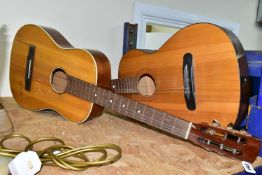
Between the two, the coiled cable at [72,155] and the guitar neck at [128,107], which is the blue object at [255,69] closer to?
the guitar neck at [128,107]

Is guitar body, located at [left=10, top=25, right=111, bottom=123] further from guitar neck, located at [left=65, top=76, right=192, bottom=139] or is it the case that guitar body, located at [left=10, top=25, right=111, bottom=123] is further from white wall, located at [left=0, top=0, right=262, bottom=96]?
white wall, located at [left=0, top=0, right=262, bottom=96]

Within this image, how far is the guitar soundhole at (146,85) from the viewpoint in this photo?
2.83 ft

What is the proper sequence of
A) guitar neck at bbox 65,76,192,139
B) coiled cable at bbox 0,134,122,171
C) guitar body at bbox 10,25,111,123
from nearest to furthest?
coiled cable at bbox 0,134,122,171, guitar neck at bbox 65,76,192,139, guitar body at bbox 10,25,111,123

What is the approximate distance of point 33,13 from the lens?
1.14m

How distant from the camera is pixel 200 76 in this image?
0.69 meters

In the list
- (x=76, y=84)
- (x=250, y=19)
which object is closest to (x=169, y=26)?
(x=250, y=19)

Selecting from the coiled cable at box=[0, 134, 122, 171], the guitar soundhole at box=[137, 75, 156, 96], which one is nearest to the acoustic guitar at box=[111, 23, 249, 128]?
the guitar soundhole at box=[137, 75, 156, 96]

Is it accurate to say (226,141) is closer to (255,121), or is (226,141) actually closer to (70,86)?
(255,121)

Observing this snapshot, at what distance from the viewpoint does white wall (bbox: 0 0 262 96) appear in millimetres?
1118

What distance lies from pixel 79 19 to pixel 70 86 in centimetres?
52

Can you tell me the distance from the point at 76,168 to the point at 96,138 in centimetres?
21

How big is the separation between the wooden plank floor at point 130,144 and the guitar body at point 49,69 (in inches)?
1.8

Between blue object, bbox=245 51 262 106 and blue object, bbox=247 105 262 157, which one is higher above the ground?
blue object, bbox=245 51 262 106

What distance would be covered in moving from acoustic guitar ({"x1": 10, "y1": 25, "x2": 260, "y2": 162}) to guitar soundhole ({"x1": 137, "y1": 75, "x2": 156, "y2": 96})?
0.40 ft
